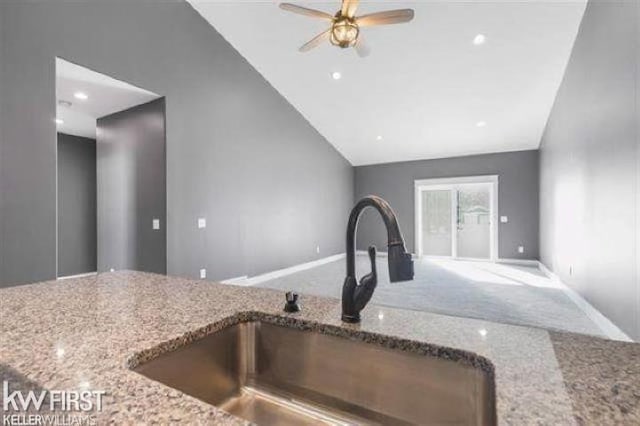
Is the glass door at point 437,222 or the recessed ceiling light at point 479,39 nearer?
the recessed ceiling light at point 479,39

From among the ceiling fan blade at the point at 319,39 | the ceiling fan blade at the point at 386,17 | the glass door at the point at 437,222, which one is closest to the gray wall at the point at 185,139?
the ceiling fan blade at the point at 319,39

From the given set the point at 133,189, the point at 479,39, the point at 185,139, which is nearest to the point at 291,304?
the point at 185,139

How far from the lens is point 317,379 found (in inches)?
31.5

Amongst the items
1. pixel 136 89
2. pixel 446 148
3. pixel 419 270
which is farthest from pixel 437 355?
pixel 446 148

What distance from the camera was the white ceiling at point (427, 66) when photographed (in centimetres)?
367

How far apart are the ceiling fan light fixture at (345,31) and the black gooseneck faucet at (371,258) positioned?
2.74 m

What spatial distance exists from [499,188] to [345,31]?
5987mm

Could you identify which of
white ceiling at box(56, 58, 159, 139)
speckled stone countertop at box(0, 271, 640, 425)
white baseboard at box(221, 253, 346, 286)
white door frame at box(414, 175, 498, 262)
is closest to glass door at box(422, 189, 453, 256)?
white door frame at box(414, 175, 498, 262)

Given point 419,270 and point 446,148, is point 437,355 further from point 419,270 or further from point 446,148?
point 446,148

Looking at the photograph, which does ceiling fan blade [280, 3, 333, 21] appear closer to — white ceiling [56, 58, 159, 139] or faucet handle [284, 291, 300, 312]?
white ceiling [56, 58, 159, 139]

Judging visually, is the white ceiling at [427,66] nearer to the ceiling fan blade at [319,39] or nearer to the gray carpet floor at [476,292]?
the ceiling fan blade at [319,39]

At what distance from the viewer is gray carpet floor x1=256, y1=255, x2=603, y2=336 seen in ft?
11.0

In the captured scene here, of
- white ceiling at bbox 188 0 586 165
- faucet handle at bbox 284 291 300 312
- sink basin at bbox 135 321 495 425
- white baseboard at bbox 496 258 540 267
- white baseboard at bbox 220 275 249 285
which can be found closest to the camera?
sink basin at bbox 135 321 495 425

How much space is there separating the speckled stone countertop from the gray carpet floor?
1.88 m
